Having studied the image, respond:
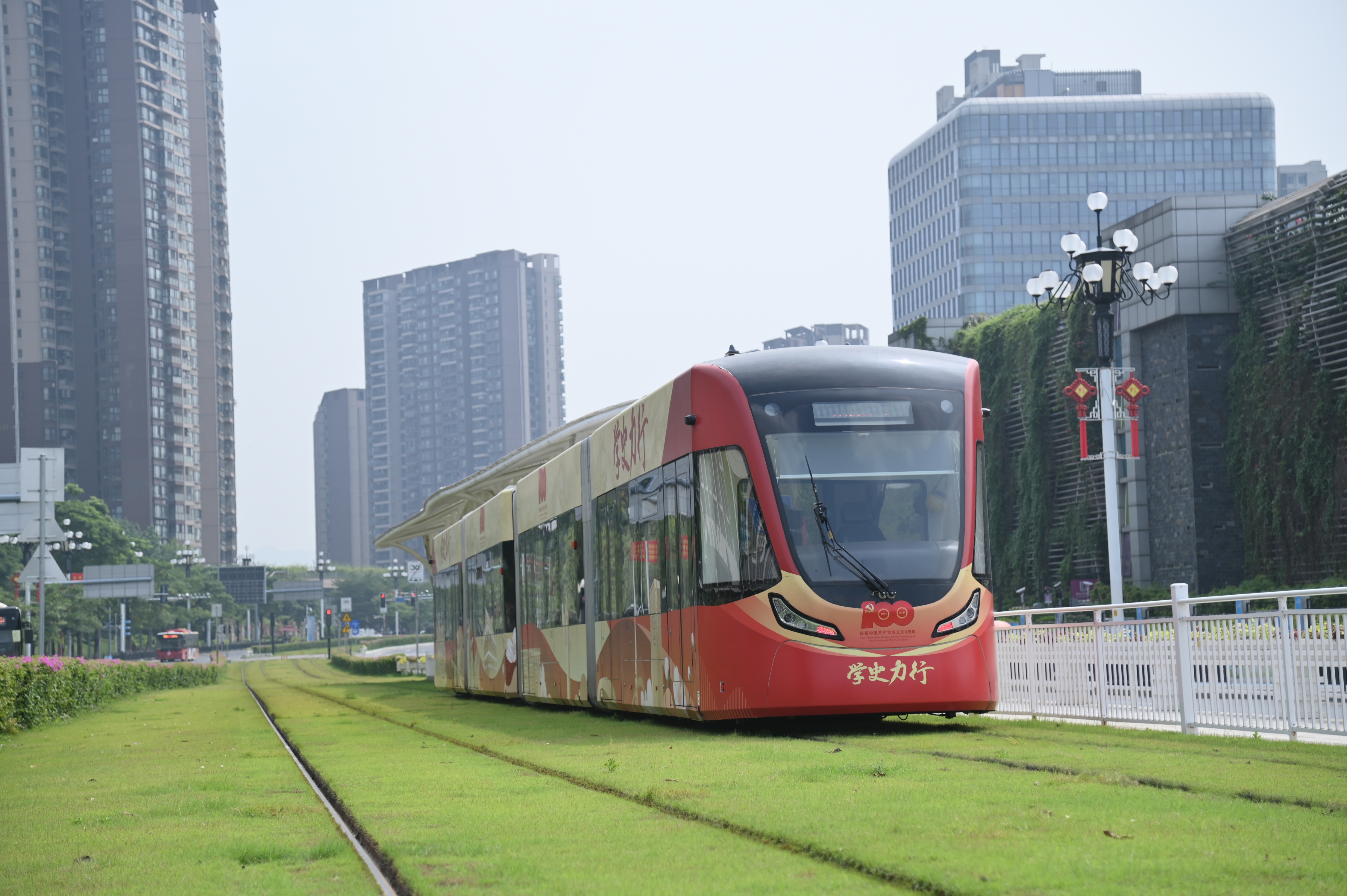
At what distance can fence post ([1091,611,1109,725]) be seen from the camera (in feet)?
49.2

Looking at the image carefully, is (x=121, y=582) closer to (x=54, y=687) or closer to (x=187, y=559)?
(x=187, y=559)

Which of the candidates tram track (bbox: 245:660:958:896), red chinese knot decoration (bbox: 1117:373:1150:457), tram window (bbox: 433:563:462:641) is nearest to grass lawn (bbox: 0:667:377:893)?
tram track (bbox: 245:660:958:896)

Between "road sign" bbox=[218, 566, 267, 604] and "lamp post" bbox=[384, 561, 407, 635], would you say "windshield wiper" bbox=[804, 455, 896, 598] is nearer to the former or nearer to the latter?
"lamp post" bbox=[384, 561, 407, 635]

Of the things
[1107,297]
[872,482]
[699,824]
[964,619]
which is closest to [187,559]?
[1107,297]

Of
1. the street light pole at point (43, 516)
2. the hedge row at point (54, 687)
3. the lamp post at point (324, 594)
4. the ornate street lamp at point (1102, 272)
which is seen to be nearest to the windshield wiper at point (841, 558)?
the ornate street lamp at point (1102, 272)

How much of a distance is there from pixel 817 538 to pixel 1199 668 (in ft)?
10.9

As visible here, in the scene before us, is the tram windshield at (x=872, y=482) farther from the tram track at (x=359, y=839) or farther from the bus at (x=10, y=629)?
the bus at (x=10, y=629)

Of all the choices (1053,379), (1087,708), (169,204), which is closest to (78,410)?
(169,204)

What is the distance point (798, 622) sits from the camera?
43.7 feet

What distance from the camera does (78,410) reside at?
491 ft

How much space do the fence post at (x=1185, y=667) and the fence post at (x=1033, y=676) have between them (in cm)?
353

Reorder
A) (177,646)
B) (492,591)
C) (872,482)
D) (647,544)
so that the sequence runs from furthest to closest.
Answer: (177,646)
(492,591)
(647,544)
(872,482)

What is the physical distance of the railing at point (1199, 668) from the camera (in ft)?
37.7

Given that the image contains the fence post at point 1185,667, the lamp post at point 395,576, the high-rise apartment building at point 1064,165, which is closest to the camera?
the fence post at point 1185,667
